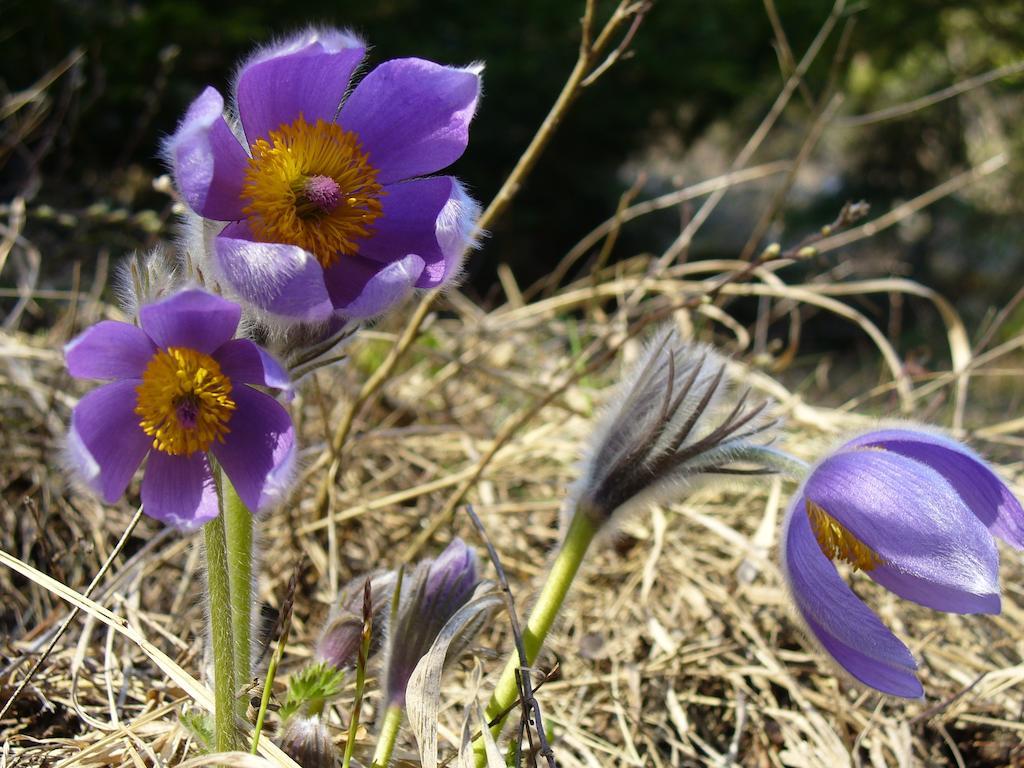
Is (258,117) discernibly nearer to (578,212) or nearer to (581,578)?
(581,578)

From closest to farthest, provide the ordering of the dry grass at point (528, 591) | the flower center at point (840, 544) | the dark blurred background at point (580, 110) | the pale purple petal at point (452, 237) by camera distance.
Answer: the pale purple petal at point (452, 237) < the flower center at point (840, 544) < the dry grass at point (528, 591) < the dark blurred background at point (580, 110)

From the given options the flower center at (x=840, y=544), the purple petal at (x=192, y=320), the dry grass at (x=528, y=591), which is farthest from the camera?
the dry grass at (x=528, y=591)

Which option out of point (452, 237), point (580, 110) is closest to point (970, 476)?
point (452, 237)

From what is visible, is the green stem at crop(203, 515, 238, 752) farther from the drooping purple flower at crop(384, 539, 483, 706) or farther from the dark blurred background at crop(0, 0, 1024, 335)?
the dark blurred background at crop(0, 0, 1024, 335)

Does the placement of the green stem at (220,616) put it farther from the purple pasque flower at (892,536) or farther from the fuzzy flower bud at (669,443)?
the purple pasque flower at (892,536)

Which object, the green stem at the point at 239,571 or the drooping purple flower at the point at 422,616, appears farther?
the drooping purple flower at the point at 422,616

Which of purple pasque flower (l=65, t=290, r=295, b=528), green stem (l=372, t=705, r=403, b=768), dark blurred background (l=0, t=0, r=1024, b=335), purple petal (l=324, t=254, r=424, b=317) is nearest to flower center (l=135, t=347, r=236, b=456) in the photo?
purple pasque flower (l=65, t=290, r=295, b=528)

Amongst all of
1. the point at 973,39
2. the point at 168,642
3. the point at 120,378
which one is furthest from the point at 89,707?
the point at 973,39

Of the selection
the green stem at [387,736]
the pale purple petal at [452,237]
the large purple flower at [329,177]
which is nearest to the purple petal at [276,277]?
the large purple flower at [329,177]
